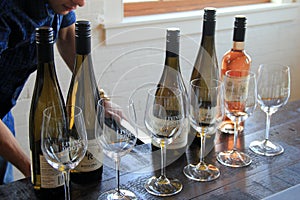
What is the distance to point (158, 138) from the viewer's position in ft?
A: 2.92

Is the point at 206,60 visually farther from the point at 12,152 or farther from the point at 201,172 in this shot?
the point at 12,152

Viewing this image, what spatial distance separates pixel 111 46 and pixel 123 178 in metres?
1.26

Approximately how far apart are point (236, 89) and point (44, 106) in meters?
0.41

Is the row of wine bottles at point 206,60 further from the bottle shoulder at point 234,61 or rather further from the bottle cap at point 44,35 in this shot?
the bottle cap at point 44,35

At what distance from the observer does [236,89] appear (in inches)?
39.3

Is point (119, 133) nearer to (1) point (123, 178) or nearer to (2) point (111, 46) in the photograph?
(1) point (123, 178)

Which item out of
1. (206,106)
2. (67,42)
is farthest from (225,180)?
(67,42)

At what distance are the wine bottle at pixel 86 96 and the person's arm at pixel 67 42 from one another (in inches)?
19.4

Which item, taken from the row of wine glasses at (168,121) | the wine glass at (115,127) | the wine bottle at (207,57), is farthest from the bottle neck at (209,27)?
the wine glass at (115,127)

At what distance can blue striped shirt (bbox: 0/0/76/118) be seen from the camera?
45.1 inches

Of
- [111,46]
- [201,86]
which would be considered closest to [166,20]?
[111,46]

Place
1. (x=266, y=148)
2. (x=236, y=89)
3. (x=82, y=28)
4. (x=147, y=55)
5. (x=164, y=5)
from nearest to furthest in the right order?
(x=82, y=28) < (x=236, y=89) < (x=266, y=148) < (x=147, y=55) < (x=164, y=5)

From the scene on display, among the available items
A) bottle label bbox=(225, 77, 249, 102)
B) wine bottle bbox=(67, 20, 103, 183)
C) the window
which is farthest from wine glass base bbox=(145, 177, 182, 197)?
the window

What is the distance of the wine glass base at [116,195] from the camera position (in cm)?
88
